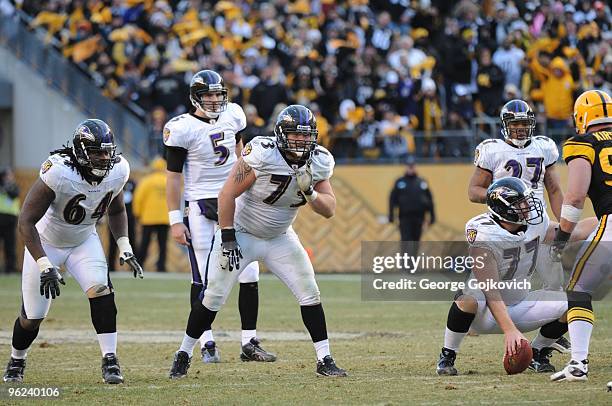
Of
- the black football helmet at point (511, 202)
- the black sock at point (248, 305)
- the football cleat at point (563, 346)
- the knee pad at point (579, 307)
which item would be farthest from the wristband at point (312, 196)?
the football cleat at point (563, 346)

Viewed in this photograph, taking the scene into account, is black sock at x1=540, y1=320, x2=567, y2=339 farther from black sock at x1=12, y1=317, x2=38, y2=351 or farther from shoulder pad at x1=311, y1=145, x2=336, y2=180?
black sock at x1=12, y1=317, x2=38, y2=351

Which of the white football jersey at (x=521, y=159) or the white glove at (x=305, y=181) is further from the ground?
the white glove at (x=305, y=181)

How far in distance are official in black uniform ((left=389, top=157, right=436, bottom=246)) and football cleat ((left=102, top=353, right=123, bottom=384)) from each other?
9.48 metres

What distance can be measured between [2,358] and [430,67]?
9896 mm

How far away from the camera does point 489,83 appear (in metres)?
16.2

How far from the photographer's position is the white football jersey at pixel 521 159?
862 centimetres

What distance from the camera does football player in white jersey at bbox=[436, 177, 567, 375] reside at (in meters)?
6.84

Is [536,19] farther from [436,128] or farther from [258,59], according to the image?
[258,59]

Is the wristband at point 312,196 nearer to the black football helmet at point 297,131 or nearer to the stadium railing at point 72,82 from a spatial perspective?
the black football helmet at point 297,131

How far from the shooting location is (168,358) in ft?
27.4

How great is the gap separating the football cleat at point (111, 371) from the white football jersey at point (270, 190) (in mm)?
1140

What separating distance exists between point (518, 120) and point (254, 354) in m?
2.59

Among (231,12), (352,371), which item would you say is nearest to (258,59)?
(231,12)

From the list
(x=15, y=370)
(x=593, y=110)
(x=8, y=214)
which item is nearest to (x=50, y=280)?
(x=15, y=370)
